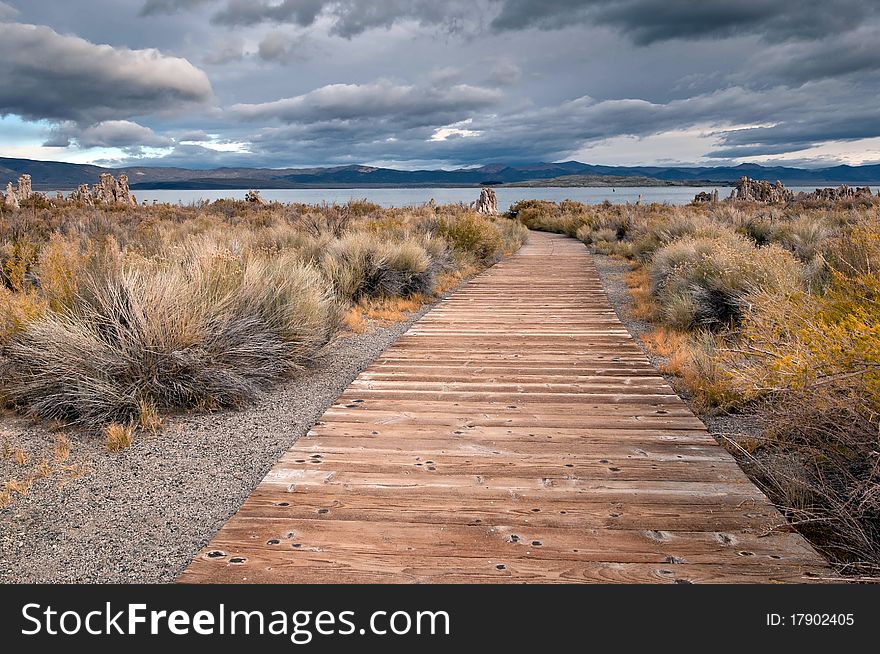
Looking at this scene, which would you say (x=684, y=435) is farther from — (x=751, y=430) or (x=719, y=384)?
(x=719, y=384)

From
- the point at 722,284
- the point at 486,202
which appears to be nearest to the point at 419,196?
the point at 486,202

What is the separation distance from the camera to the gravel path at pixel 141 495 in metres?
2.88

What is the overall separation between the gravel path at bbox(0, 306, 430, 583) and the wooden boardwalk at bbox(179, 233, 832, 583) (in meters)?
0.25

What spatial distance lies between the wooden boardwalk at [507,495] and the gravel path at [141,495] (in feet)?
0.82

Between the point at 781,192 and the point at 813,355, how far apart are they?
50.5 metres

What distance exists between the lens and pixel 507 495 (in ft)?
10.9

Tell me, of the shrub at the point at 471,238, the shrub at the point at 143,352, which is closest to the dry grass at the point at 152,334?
the shrub at the point at 143,352

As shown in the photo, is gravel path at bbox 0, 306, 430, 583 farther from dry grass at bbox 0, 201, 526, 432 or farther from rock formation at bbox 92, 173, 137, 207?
rock formation at bbox 92, 173, 137, 207

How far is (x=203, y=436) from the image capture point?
448 cm

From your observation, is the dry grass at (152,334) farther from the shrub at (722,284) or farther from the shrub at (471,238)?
the shrub at (471,238)

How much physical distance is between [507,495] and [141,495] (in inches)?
83.3

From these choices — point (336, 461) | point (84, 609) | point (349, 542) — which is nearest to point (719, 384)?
point (336, 461)

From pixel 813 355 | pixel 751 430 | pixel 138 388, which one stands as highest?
pixel 813 355

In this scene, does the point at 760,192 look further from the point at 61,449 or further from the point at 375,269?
the point at 61,449
